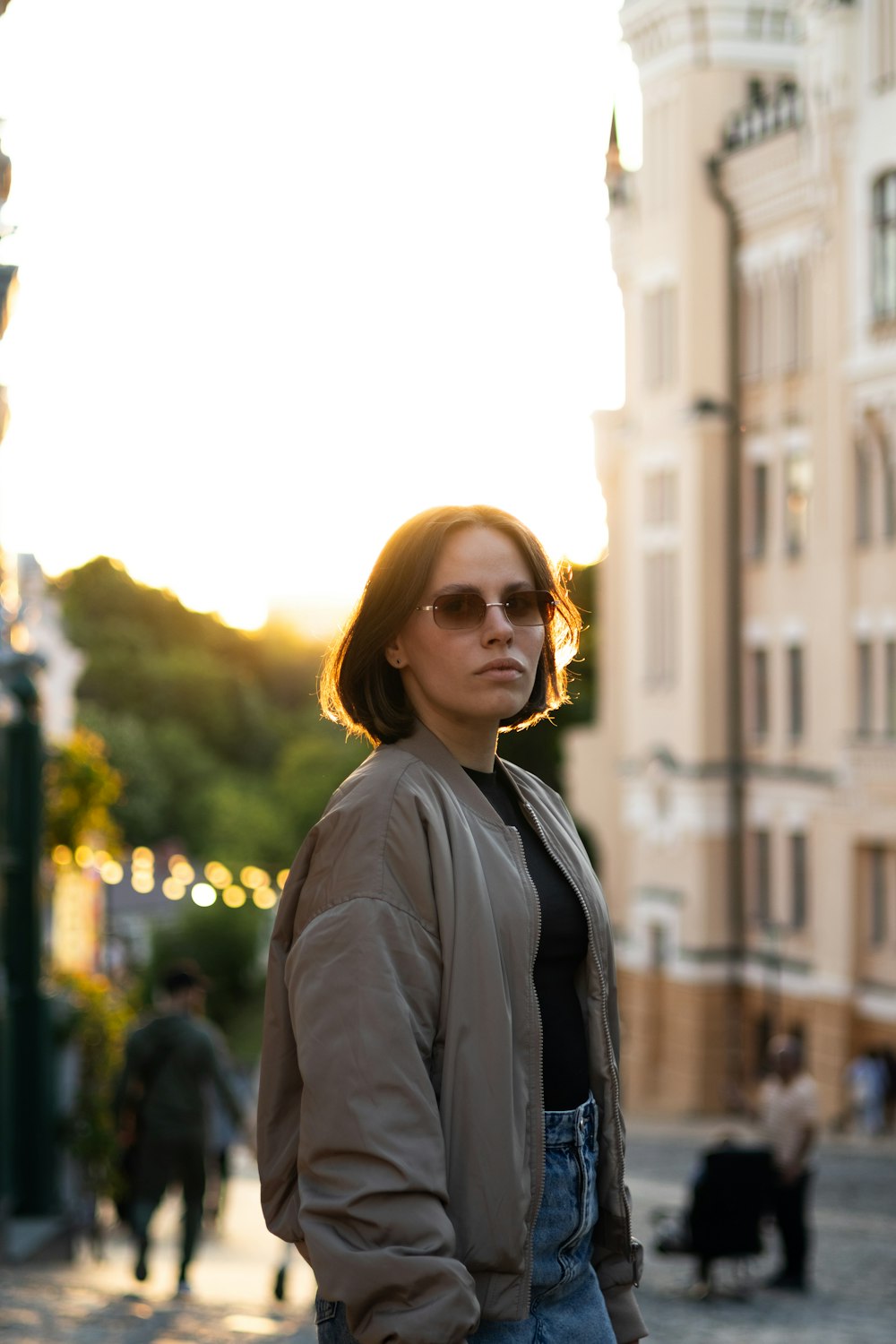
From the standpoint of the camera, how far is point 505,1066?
9.85 ft

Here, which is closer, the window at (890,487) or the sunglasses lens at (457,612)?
the sunglasses lens at (457,612)

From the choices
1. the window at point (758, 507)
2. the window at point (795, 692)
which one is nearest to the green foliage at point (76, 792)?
the window at point (795, 692)

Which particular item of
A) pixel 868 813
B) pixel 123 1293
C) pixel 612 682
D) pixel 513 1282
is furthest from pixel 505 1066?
pixel 612 682

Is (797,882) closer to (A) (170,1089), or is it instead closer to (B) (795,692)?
(B) (795,692)

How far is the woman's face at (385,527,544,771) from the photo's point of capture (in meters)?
3.28

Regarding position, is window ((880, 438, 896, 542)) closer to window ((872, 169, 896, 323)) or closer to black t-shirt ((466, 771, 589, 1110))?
window ((872, 169, 896, 323))

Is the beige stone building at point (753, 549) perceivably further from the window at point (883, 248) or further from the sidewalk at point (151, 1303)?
the sidewalk at point (151, 1303)

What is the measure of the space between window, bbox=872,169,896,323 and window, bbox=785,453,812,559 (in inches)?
137

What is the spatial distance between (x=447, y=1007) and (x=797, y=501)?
35.0 metres

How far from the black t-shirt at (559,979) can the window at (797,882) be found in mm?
35099

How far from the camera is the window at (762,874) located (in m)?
39.0

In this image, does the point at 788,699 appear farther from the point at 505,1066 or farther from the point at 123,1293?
the point at 505,1066

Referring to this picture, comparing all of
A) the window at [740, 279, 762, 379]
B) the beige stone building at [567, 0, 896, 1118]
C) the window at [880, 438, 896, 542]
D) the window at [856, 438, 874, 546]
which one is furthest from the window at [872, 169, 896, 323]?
the window at [740, 279, 762, 379]

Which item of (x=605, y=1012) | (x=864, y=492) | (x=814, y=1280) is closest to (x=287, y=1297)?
(x=814, y=1280)
